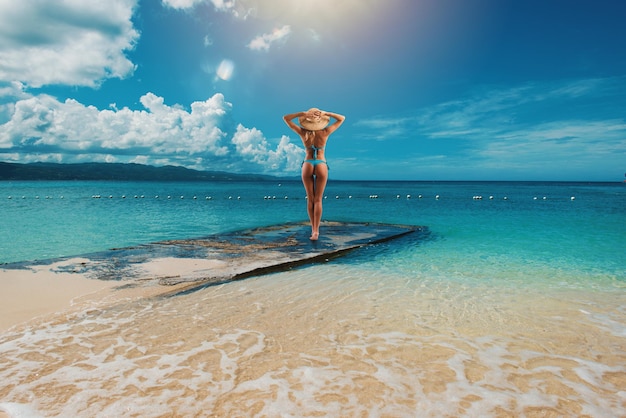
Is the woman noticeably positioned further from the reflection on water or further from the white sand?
the reflection on water

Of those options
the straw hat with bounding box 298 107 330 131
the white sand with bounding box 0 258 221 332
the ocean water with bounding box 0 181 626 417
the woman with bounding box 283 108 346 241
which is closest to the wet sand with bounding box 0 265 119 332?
the white sand with bounding box 0 258 221 332

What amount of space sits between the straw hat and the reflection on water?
Answer: 5269mm

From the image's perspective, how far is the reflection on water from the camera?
3305mm

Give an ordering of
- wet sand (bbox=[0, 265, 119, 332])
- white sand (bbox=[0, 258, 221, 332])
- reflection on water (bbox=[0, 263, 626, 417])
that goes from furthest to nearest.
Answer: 1. white sand (bbox=[0, 258, 221, 332])
2. wet sand (bbox=[0, 265, 119, 332])
3. reflection on water (bbox=[0, 263, 626, 417])

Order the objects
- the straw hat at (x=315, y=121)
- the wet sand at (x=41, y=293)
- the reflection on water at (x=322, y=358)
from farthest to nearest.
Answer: the straw hat at (x=315, y=121), the wet sand at (x=41, y=293), the reflection on water at (x=322, y=358)

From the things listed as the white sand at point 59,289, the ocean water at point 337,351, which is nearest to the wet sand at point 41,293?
the white sand at point 59,289

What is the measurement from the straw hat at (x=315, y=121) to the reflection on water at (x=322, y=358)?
207 inches

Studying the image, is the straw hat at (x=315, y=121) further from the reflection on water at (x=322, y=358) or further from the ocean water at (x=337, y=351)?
the reflection on water at (x=322, y=358)

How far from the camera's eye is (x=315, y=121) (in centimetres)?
1012

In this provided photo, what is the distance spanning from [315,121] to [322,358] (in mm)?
7249

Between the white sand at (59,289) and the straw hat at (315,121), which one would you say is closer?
the white sand at (59,289)

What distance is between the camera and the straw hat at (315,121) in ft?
33.2

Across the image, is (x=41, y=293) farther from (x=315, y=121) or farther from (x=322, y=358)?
(x=315, y=121)

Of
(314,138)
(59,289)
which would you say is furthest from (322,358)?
(314,138)
